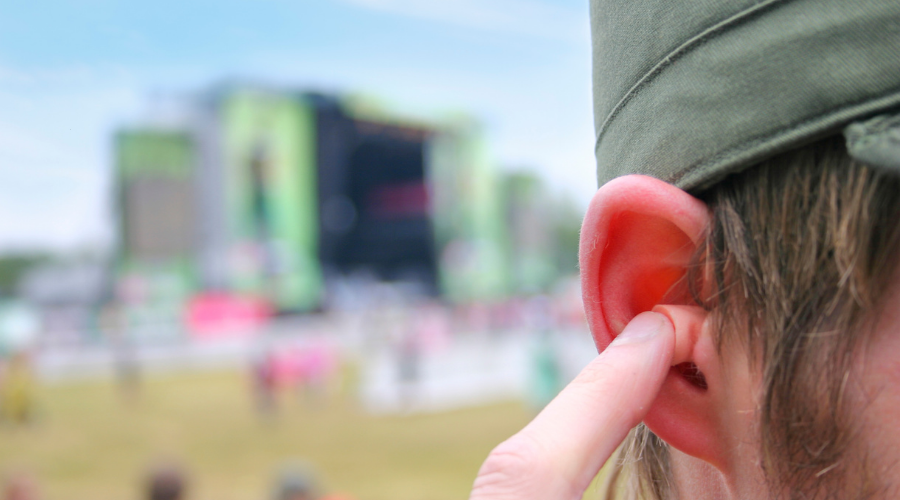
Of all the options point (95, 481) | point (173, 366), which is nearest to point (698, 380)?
point (95, 481)

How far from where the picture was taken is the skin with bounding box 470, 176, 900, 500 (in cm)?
47

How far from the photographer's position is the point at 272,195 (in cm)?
1991

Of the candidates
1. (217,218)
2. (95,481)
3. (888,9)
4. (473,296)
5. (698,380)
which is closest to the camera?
(888,9)

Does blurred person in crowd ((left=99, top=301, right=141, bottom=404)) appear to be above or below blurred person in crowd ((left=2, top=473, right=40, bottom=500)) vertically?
below

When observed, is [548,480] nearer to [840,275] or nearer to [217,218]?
[840,275]

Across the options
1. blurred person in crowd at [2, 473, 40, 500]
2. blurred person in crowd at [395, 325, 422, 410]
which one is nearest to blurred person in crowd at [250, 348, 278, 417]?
blurred person in crowd at [395, 325, 422, 410]

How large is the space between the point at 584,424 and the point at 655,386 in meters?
0.09

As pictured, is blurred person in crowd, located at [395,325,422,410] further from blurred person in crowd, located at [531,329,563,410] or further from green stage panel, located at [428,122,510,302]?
green stage panel, located at [428,122,510,302]

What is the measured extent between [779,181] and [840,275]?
0.08 metres

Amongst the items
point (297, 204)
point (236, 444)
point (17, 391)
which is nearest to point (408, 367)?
point (236, 444)

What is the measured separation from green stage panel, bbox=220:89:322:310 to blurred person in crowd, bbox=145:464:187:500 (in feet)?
48.2

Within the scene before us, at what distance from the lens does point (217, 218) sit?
59.4 feet

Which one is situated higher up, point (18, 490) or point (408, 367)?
point (18, 490)

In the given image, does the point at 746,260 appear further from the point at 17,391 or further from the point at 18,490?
the point at 17,391
